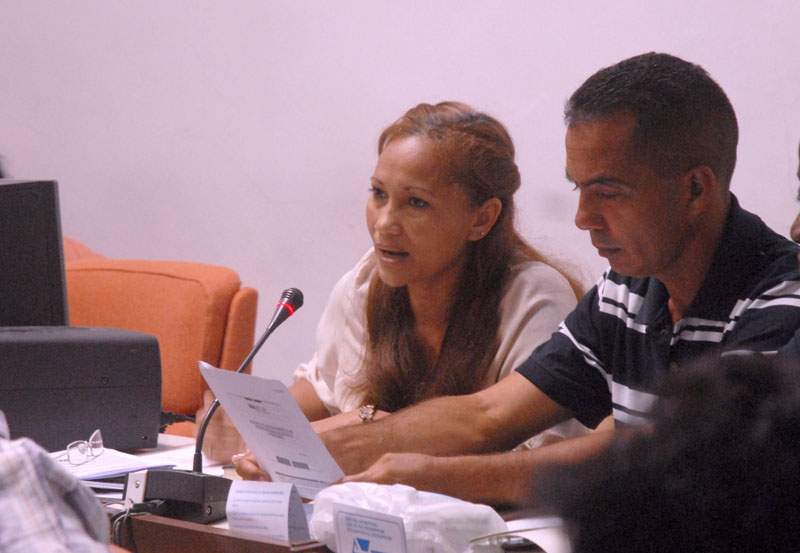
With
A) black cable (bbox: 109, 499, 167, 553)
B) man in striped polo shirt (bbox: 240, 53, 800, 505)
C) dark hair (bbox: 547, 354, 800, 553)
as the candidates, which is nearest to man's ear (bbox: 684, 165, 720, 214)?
man in striped polo shirt (bbox: 240, 53, 800, 505)

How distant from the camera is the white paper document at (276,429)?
1.26m

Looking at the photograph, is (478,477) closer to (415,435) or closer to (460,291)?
(415,435)

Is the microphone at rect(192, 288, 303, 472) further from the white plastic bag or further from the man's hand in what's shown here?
the white plastic bag

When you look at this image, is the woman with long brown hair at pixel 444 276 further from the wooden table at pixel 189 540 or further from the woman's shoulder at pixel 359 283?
the wooden table at pixel 189 540

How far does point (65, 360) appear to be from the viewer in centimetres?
160

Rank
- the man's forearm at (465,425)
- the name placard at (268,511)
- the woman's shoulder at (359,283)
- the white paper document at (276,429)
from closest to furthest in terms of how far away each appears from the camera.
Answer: the name placard at (268,511) < the white paper document at (276,429) < the man's forearm at (465,425) < the woman's shoulder at (359,283)

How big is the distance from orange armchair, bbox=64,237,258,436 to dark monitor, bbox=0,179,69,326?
0.64 metres

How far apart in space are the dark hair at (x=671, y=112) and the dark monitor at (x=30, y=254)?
3.19 ft

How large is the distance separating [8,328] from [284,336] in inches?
61.6

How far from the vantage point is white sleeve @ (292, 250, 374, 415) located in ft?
6.75

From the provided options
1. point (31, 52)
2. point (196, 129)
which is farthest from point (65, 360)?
point (31, 52)

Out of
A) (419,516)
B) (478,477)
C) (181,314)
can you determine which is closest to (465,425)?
(478,477)

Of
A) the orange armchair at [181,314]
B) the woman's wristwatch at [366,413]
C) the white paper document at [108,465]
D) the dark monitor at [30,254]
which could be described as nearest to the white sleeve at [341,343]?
the woman's wristwatch at [366,413]

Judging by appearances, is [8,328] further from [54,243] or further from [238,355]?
[238,355]
